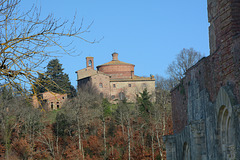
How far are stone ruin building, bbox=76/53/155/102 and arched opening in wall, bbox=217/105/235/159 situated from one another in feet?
196

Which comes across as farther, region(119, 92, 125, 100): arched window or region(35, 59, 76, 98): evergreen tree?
region(119, 92, 125, 100): arched window

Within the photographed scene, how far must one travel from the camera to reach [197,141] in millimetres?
12750

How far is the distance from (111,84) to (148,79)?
23.9 ft

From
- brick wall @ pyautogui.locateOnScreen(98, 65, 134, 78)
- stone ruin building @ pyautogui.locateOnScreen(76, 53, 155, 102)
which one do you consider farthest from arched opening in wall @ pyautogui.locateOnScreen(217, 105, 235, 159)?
brick wall @ pyautogui.locateOnScreen(98, 65, 134, 78)

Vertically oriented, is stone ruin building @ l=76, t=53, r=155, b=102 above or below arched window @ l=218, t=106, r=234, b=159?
above

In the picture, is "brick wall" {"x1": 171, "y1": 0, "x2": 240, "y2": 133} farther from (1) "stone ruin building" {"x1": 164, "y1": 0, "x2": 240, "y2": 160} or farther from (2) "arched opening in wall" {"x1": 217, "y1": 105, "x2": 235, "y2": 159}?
(2) "arched opening in wall" {"x1": 217, "y1": 105, "x2": 235, "y2": 159}

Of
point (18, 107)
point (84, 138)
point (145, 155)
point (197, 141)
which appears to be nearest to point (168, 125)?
point (145, 155)

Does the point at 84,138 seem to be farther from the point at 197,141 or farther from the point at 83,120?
the point at 197,141

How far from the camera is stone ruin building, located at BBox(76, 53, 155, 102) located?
74.4m

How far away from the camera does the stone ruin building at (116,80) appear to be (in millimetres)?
74375

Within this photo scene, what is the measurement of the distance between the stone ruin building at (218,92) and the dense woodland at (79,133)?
2399cm

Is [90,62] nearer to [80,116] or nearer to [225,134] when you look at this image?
[80,116]

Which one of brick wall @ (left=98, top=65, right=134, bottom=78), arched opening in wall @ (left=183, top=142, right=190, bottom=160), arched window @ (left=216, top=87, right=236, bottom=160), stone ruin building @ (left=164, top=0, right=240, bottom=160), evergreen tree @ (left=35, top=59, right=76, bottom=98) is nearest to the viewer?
evergreen tree @ (left=35, top=59, right=76, bottom=98)

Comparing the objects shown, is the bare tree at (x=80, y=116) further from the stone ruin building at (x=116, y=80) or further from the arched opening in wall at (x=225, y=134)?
the arched opening in wall at (x=225, y=134)
